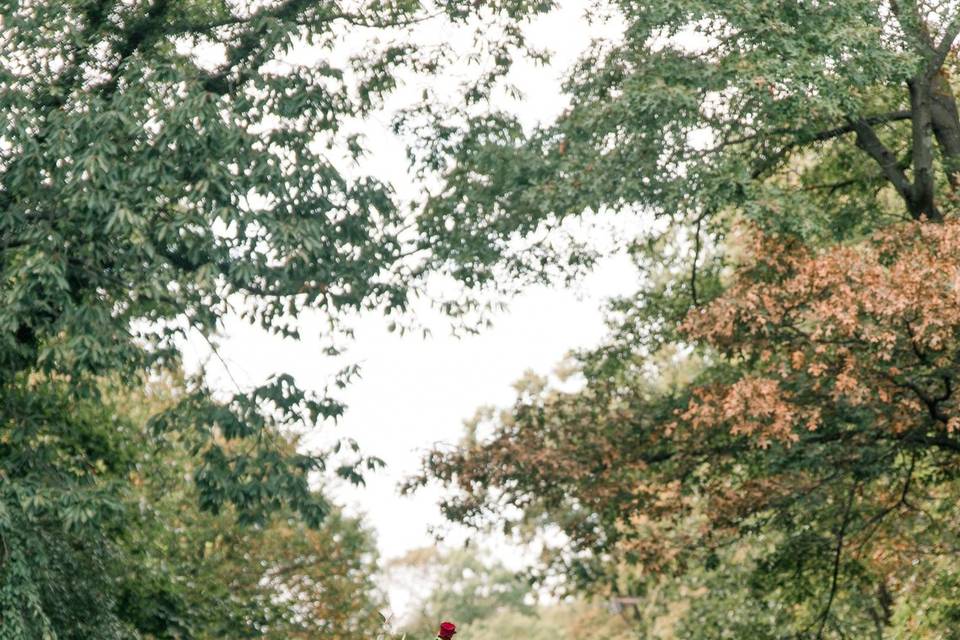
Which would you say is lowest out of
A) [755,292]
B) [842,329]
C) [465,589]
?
[842,329]

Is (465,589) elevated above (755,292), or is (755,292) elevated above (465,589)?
(465,589)

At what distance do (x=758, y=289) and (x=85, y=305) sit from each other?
6.46 metres

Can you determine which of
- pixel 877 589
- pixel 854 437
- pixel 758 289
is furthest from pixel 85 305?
pixel 877 589

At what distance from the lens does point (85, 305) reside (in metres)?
14.3

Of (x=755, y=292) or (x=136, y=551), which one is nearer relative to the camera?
(x=755, y=292)

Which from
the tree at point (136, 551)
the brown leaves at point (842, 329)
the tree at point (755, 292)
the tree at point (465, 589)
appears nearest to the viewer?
the brown leaves at point (842, 329)

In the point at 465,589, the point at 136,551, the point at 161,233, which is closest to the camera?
the point at 161,233

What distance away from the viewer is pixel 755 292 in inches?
601

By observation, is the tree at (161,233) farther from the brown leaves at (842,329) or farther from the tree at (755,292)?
the brown leaves at (842,329)

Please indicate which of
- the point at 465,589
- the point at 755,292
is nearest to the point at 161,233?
the point at 755,292

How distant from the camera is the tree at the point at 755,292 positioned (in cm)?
1502

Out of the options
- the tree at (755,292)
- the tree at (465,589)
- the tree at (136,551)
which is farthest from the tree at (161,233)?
the tree at (465,589)

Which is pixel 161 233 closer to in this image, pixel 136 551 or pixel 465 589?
pixel 136 551

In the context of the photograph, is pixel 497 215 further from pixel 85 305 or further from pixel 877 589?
pixel 877 589
